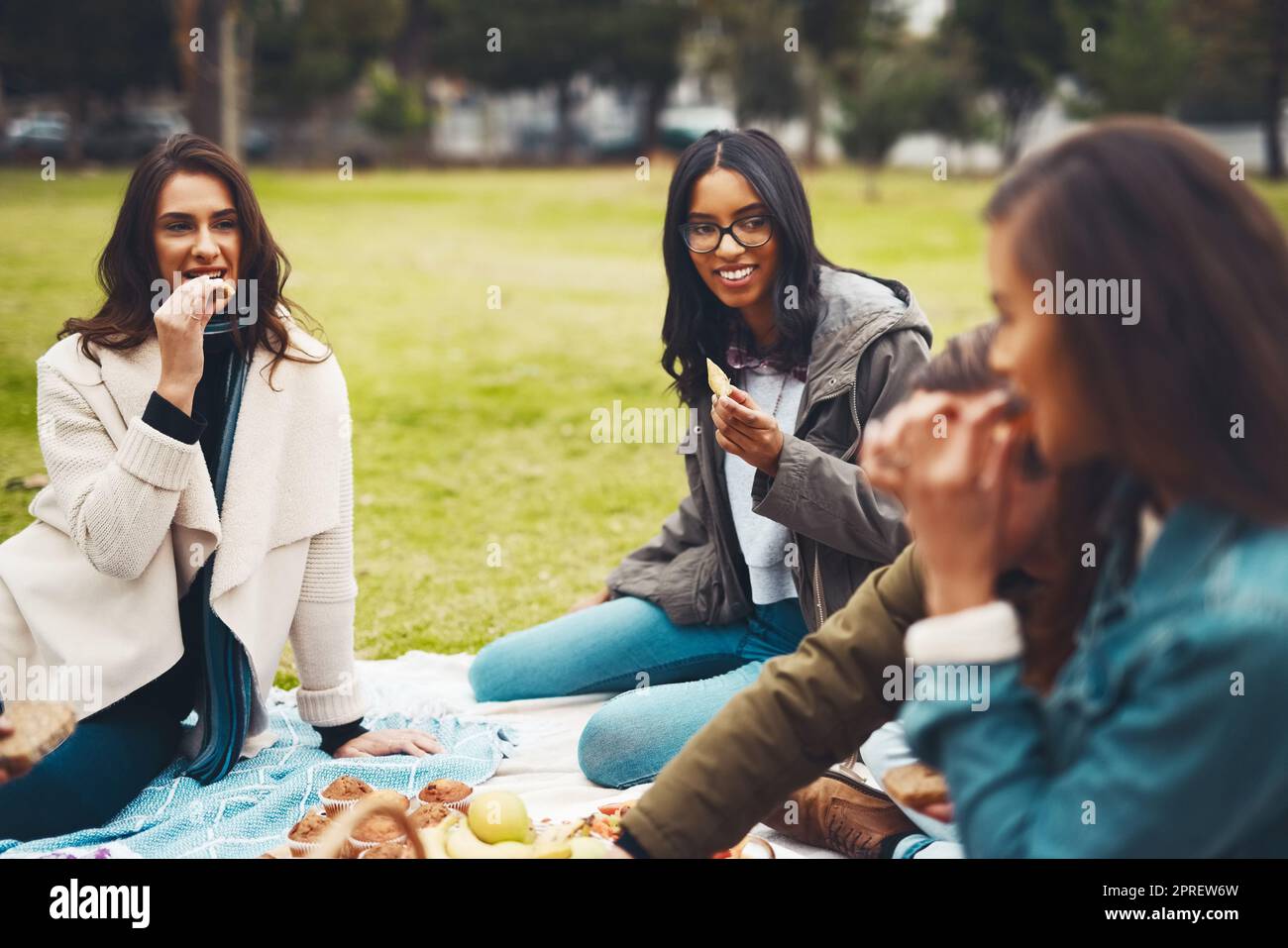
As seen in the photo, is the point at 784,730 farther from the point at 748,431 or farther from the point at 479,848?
the point at 748,431

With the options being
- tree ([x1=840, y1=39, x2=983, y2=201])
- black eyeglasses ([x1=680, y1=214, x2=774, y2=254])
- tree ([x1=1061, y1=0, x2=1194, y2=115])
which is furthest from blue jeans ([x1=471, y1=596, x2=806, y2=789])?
tree ([x1=1061, y1=0, x2=1194, y2=115])

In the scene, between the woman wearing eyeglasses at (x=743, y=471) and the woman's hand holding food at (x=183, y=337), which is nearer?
the woman's hand holding food at (x=183, y=337)

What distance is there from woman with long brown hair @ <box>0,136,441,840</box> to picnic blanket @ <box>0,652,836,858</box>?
9 centimetres

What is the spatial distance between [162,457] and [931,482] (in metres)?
2.07

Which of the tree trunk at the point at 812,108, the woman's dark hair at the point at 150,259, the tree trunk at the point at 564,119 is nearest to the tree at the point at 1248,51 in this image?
the tree trunk at the point at 812,108

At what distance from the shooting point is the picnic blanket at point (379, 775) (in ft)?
10.1

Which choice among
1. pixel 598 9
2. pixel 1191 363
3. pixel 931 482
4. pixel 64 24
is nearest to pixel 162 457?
pixel 931 482

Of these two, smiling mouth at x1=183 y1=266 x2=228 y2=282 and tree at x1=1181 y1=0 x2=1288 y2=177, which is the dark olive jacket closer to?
smiling mouth at x1=183 y1=266 x2=228 y2=282

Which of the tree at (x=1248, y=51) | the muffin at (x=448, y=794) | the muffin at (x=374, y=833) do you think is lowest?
the muffin at (x=448, y=794)

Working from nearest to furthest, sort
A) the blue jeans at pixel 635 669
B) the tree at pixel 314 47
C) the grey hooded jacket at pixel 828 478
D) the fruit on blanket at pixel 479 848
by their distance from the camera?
the fruit on blanket at pixel 479 848 < the grey hooded jacket at pixel 828 478 < the blue jeans at pixel 635 669 < the tree at pixel 314 47

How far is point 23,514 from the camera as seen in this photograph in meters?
6.30

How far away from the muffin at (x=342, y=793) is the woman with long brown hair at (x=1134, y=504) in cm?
188

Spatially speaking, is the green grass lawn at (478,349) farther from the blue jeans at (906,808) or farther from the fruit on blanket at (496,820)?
the fruit on blanket at (496,820)

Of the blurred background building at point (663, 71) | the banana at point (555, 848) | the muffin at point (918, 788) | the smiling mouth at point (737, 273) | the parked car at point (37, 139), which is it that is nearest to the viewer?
the banana at point (555, 848)
